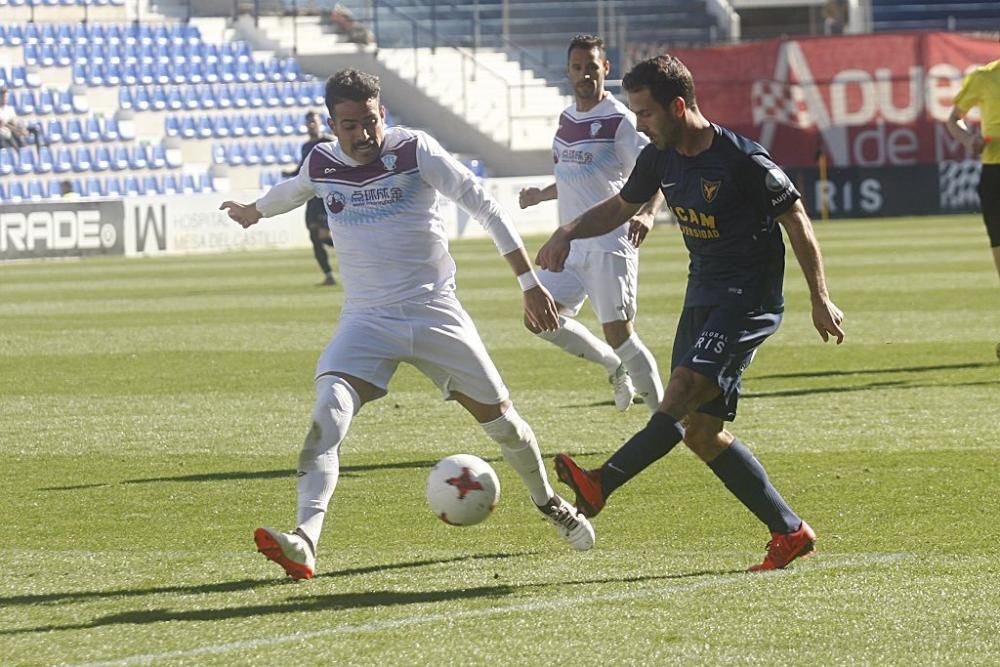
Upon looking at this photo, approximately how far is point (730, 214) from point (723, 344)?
0.47 metres

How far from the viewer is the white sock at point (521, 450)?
266 inches

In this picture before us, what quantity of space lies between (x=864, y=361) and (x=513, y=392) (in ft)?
9.77

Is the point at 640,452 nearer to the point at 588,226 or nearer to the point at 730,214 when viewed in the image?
the point at 730,214

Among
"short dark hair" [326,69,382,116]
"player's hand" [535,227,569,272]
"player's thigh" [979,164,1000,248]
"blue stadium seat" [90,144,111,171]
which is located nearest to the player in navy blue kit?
"player's hand" [535,227,569,272]

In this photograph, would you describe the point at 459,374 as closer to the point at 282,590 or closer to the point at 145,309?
the point at 282,590

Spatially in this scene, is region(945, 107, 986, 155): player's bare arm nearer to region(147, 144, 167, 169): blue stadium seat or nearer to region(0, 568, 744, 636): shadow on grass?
region(0, 568, 744, 636): shadow on grass

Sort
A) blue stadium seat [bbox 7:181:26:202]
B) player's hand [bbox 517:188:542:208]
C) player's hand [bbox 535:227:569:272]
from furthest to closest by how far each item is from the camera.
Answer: blue stadium seat [bbox 7:181:26:202], player's hand [bbox 517:188:542:208], player's hand [bbox 535:227:569:272]

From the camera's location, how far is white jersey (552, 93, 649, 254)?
33.8ft

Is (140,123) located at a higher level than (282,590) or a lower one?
lower

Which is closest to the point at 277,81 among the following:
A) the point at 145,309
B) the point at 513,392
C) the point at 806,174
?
the point at 806,174

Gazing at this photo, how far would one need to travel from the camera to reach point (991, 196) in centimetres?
1266

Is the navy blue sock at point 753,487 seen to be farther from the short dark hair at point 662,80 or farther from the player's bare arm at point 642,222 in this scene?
the player's bare arm at point 642,222

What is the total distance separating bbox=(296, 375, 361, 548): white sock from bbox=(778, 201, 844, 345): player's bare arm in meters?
1.72

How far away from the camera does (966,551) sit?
21.3ft
